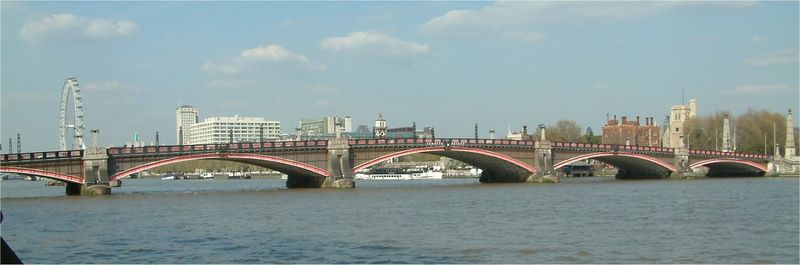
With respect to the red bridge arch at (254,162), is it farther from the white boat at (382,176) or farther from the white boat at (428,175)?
the white boat at (428,175)

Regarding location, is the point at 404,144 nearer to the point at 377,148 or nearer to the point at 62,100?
the point at 377,148

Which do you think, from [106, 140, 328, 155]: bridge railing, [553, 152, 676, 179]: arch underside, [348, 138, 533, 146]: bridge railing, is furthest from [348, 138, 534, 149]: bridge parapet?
[553, 152, 676, 179]: arch underside

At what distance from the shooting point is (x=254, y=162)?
8806 cm

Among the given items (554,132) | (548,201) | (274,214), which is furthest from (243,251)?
(554,132)

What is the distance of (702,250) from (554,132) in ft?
491

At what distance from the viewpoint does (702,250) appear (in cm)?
3262

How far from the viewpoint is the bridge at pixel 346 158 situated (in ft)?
252

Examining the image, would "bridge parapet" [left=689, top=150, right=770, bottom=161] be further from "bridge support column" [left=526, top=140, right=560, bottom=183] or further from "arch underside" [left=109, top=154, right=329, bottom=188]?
"arch underside" [left=109, top=154, right=329, bottom=188]

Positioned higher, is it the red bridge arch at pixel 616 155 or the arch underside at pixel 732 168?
the red bridge arch at pixel 616 155

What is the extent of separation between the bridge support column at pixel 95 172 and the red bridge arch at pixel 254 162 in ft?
4.01

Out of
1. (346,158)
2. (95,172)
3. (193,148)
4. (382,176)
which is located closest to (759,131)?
(382,176)

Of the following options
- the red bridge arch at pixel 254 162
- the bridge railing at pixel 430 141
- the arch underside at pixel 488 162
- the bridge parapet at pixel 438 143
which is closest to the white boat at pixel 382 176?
the arch underside at pixel 488 162

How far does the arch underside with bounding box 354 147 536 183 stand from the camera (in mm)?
93000

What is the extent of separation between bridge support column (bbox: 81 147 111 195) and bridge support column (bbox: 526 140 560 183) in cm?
4581
